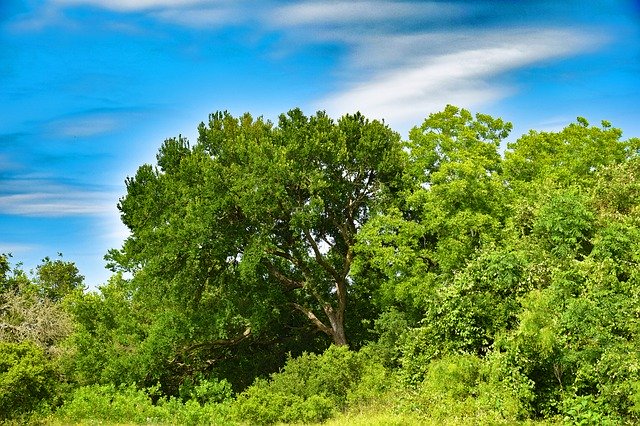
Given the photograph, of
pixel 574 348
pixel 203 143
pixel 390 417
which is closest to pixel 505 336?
pixel 574 348

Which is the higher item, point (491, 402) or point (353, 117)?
point (353, 117)

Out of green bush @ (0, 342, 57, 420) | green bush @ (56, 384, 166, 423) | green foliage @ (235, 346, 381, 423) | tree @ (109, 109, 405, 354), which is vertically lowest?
green foliage @ (235, 346, 381, 423)

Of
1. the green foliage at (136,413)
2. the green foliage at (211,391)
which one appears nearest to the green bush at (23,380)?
the green foliage at (136,413)

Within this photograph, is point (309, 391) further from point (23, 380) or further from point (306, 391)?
point (23, 380)

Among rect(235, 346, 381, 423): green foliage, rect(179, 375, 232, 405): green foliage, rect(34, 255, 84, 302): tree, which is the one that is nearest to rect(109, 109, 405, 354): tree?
rect(179, 375, 232, 405): green foliage

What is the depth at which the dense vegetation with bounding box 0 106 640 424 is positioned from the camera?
20.2 m

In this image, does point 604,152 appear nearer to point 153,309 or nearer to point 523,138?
point 523,138

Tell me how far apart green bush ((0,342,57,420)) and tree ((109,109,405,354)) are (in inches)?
293

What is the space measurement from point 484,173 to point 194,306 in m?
14.4

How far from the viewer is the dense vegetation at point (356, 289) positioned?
2017cm

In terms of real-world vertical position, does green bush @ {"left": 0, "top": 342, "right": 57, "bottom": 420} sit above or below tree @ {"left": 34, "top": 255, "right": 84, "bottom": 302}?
below

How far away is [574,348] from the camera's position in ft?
64.6

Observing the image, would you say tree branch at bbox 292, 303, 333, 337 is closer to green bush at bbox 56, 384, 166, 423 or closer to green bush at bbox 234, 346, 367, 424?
green bush at bbox 234, 346, 367, 424

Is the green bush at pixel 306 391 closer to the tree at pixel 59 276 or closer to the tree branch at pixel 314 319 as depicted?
the tree branch at pixel 314 319
